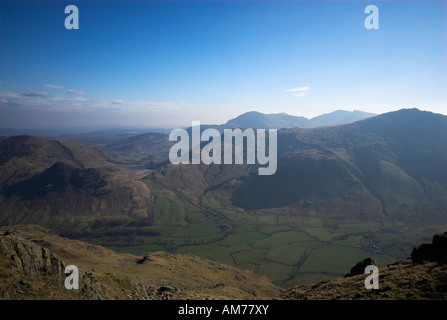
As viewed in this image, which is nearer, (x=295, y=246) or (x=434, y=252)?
(x=434, y=252)

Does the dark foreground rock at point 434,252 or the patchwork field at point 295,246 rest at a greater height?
the dark foreground rock at point 434,252

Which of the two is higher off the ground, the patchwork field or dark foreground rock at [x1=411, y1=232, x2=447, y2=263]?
dark foreground rock at [x1=411, y1=232, x2=447, y2=263]

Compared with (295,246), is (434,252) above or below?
above

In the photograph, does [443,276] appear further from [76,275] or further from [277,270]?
[277,270]

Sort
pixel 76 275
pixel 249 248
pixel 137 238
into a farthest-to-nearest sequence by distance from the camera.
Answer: pixel 137 238
pixel 249 248
pixel 76 275

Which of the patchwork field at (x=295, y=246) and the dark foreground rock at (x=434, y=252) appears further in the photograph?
the patchwork field at (x=295, y=246)

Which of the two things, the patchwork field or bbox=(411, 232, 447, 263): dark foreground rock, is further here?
the patchwork field
